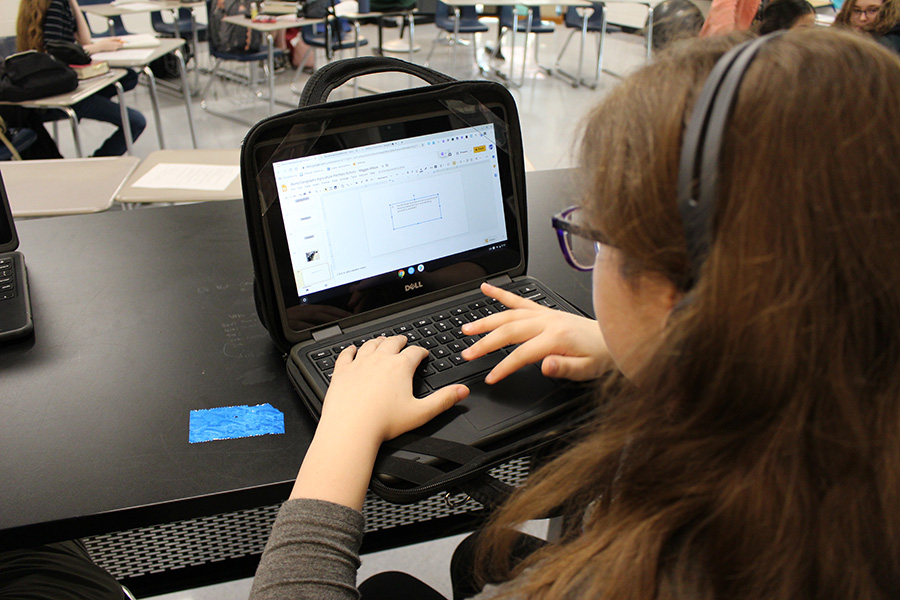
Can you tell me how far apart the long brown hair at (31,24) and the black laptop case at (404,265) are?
2725 mm

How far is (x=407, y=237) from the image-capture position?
30.3 inches

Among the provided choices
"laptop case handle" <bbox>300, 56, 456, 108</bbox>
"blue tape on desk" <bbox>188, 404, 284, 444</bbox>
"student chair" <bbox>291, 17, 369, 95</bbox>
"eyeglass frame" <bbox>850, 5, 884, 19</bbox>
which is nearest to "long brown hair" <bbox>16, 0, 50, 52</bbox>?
"student chair" <bbox>291, 17, 369, 95</bbox>

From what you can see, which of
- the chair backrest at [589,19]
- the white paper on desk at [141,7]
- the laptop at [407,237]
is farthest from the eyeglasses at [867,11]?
the white paper on desk at [141,7]

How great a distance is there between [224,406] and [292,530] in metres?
0.20

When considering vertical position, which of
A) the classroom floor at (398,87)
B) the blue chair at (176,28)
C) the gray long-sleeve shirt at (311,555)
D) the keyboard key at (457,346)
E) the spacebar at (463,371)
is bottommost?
the classroom floor at (398,87)

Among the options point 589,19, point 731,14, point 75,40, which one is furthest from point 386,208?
point 589,19

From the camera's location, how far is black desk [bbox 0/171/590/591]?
0.55 m

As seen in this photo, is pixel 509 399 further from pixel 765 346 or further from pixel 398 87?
pixel 398 87

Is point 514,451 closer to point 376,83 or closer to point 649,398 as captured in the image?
point 649,398

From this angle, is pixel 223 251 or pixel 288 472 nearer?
pixel 288 472

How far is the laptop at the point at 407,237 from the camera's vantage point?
2.15 feet

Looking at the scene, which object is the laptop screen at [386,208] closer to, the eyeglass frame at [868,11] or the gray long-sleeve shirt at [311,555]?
the gray long-sleeve shirt at [311,555]

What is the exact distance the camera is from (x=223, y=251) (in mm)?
980

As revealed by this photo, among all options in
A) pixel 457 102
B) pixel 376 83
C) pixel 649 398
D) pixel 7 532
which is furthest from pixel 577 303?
pixel 376 83
